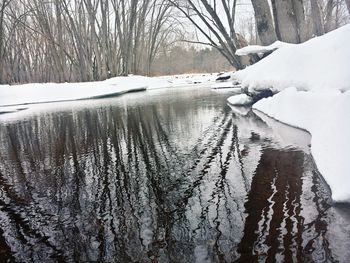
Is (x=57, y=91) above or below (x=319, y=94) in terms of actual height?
above

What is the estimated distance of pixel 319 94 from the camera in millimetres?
6469

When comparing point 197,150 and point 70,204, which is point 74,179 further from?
point 197,150

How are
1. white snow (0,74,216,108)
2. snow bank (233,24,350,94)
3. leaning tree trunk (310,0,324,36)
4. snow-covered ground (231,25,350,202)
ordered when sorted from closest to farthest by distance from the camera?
1. snow-covered ground (231,25,350,202)
2. snow bank (233,24,350,94)
3. leaning tree trunk (310,0,324,36)
4. white snow (0,74,216,108)

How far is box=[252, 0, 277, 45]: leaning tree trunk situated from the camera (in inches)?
529

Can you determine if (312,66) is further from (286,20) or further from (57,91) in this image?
(57,91)

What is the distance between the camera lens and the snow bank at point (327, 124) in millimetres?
3574

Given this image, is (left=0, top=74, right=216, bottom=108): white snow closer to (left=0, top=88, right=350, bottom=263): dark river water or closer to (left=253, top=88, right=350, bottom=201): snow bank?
(left=0, top=88, right=350, bottom=263): dark river water

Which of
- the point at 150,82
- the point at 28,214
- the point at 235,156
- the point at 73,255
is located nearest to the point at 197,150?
the point at 235,156

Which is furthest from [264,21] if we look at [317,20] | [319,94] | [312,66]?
[319,94]

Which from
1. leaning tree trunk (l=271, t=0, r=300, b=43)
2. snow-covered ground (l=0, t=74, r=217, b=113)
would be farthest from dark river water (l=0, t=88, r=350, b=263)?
snow-covered ground (l=0, t=74, r=217, b=113)

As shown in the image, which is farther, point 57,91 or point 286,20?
point 57,91

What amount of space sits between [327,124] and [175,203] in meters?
2.69

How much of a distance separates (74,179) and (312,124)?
162 inches

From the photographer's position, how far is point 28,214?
365 cm
